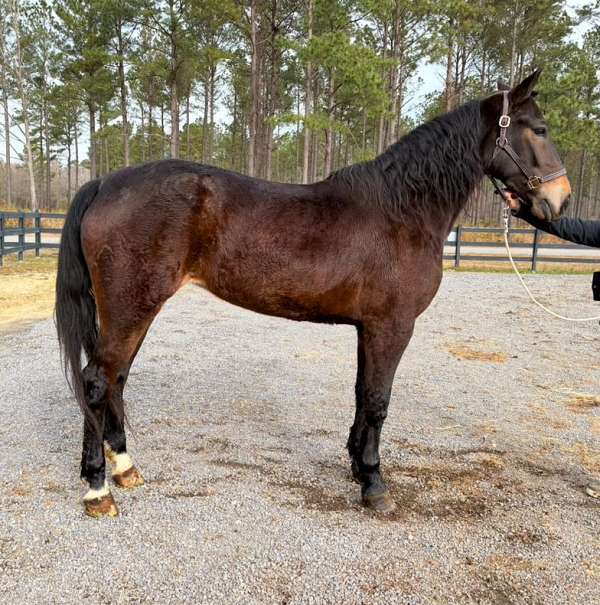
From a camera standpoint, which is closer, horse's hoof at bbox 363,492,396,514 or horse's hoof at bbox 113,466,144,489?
horse's hoof at bbox 363,492,396,514

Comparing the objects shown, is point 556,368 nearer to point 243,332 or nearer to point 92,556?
point 243,332

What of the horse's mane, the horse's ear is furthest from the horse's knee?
the horse's ear

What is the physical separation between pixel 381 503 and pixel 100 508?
1.53 metres

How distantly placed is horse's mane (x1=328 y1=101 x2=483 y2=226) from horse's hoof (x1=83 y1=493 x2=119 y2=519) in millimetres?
2179

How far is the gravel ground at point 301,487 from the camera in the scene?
6.42 feet

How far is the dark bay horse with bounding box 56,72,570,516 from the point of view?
2438mm

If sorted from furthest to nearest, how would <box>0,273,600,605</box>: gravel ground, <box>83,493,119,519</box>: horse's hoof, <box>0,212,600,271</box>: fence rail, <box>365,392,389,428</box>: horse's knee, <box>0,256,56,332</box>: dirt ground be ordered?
<box>0,212,600,271</box>: fence rail, <box>0,256,56,332</box>: dirt ground, <box>365,392,389,428</box>: horse's knee, <box>83,493,119,519</box>: horse's hoof, <box>0,273,600,605</box>: gravel ground

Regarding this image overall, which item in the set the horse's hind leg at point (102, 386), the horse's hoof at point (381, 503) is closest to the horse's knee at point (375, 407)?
the horse's hoof at point (381, 503)

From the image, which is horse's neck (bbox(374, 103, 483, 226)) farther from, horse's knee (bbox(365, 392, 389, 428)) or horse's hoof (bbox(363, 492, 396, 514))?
horse's hoof (bbox(363, 492, 396, 514))

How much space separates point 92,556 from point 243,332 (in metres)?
4.44

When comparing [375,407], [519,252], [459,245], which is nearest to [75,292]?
[375,407]

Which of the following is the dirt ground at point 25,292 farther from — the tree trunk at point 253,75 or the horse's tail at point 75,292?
the tree trunk at point 253,75

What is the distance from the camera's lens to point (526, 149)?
8.50 ft

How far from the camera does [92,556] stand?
208 cm
